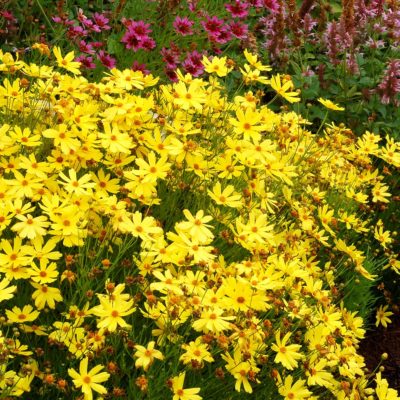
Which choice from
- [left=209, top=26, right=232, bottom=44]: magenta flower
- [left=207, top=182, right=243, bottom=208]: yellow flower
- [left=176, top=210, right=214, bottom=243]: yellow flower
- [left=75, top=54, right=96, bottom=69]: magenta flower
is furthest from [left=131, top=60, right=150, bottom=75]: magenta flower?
[left=176, top=210, right=214, bottom=243]: yellow flower

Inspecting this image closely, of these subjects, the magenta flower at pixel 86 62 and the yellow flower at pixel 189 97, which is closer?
the yellow flower at pixel 189 97

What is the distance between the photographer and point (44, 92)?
291 cm

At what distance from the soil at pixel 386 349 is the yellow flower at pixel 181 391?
1.84 metres

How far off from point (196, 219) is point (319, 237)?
77 centimetres

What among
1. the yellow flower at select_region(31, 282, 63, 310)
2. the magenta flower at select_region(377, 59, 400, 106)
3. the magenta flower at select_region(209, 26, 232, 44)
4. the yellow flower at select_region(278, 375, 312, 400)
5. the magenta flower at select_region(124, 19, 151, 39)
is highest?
the magenta flower at select_region(124, 19, 151, 39)

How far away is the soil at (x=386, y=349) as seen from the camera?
373 cm

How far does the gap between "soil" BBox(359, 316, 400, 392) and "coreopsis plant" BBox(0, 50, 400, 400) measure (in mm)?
832

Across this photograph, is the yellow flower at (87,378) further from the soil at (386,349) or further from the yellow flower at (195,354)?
the soil at (386,349)

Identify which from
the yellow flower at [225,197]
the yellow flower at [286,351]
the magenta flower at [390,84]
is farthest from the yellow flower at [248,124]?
the magenta flower at [390,84]

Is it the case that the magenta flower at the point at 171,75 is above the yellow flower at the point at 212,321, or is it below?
below

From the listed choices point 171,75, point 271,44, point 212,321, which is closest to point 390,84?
point 271,44

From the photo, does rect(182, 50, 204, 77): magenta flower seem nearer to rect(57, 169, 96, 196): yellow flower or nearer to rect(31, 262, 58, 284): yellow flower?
rect(57, 169, 96, 196): yellow flower

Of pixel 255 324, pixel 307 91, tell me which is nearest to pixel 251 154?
pixel 255 324

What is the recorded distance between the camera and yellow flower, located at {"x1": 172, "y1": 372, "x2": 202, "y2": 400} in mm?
2104
